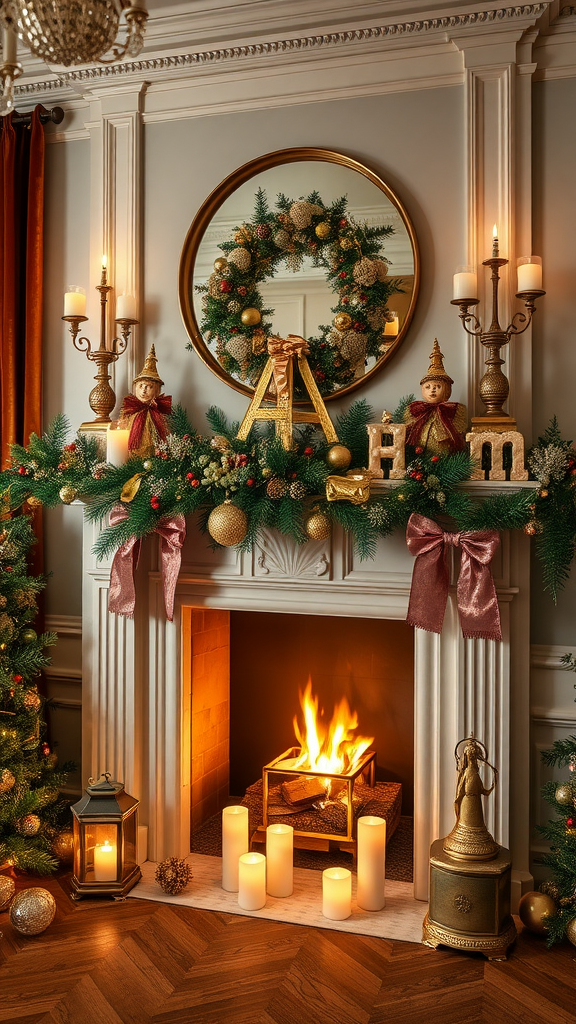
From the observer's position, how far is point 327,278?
2.89 meters

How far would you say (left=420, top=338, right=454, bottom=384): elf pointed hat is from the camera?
2.63 m

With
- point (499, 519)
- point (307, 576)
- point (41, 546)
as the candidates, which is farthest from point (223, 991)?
point (41, 546)

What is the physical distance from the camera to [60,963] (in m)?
2.39

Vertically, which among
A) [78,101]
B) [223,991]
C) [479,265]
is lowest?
[223,991]

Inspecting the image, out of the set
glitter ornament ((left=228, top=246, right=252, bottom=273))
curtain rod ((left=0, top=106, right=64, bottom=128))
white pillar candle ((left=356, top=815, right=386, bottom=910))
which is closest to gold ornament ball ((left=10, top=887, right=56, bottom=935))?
white pillar candle ((left=356, top=815, right=386, bottom=910))

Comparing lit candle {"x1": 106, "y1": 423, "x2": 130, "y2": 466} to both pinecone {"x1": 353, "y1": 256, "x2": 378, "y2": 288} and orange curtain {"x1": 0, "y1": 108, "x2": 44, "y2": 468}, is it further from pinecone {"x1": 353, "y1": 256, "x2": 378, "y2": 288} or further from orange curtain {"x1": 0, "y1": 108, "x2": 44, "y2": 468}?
pinecone {"x1": 353, "y1": 256, "x2": 378, "y2": 288}

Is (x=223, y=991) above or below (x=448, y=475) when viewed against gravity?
below

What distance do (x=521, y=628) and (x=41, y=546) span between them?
189 cm

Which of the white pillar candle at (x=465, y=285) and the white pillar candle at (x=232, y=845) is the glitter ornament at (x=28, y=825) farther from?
the white pillar candle at (x=465, y=285)

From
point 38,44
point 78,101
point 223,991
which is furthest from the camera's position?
point 78,101

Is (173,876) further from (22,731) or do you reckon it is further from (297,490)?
(297,490)

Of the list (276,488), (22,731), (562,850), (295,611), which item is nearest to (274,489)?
(276,488)

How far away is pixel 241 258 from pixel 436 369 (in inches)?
33.0

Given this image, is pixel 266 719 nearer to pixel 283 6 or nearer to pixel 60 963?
pixel 60 963
